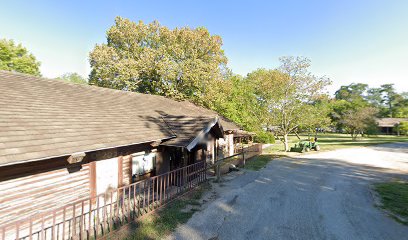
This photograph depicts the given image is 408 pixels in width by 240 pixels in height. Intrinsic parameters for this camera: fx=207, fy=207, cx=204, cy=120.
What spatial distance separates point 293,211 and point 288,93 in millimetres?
20395

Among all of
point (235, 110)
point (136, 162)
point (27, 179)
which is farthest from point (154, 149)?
point (235, 110)

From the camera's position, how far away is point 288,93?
2631 cm

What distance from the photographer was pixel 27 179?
6359 millimetres

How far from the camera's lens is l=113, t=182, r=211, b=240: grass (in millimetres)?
6500

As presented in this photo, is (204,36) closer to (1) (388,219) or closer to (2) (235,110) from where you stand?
(2) (235,110)

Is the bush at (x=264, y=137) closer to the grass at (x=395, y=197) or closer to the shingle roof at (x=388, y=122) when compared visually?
the grass at (x=395, y=197)

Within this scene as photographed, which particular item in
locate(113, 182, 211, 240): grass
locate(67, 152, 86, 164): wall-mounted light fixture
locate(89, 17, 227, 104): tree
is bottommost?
locate(113, 182, 211, 240): grass

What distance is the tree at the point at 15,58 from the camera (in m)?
30.1

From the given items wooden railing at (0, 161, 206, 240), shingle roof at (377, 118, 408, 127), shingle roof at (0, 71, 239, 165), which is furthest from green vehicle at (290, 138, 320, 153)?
shingle roof at (377, 118, 408, 127)

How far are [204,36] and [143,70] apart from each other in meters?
9.19

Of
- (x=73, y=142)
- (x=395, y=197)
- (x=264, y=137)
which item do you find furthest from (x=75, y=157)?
(x=264, y=137)

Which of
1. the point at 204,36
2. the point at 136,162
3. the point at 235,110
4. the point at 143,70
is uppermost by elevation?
the point at 204,36

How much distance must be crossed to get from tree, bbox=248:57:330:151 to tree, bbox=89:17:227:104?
21.7ft

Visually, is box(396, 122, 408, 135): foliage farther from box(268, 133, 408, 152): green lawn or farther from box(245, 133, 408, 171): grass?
box(245, 133, 408, 171): grass
